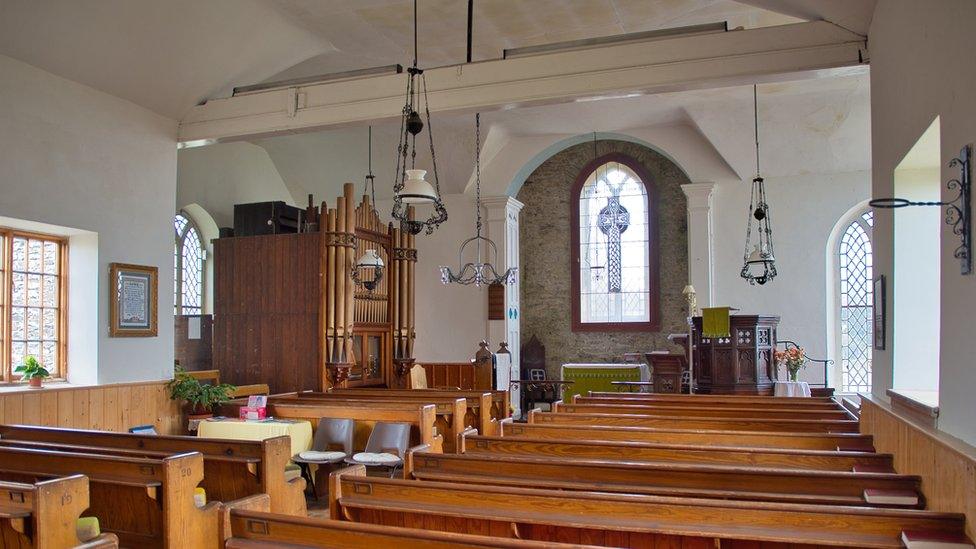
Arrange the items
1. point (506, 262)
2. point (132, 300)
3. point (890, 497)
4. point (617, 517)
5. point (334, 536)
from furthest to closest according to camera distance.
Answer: point (506, 262), point (132, 300), point (890, 497), point (617, 517), point (334, 536)

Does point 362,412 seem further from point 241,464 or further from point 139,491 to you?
point 139,491

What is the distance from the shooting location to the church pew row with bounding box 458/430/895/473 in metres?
3.66

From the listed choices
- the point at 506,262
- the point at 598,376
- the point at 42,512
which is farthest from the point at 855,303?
the point at 42,512

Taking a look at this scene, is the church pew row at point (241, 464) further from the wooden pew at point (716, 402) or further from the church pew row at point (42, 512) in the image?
the wooden pew at point (716, 402)

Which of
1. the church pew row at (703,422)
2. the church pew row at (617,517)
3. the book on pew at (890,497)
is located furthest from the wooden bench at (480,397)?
the book on pew at (890,497)

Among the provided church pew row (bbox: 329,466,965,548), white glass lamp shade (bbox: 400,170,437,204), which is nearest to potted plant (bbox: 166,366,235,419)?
white glass lamp shade (bbox: 400,170,437,204)

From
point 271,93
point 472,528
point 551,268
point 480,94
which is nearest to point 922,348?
point 472,528

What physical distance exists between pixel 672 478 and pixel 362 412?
3403 mm

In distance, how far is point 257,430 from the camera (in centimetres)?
595

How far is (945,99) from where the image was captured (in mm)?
2949

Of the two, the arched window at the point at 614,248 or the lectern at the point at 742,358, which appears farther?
the arched window at the point at 614,248

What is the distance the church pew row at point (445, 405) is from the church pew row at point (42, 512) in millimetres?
3371

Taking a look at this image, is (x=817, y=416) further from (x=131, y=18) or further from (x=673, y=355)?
(x=131, y=18)

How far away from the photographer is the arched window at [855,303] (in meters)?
10.5
